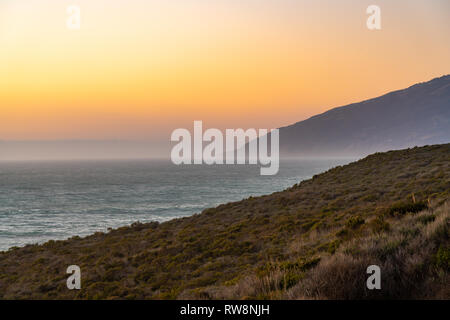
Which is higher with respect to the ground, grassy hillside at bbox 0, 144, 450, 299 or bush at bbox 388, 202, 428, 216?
bush at bbox 388, 202, 428, 216

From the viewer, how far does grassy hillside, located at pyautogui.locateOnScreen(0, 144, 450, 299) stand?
6109 millimetres

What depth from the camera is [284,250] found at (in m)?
13.1

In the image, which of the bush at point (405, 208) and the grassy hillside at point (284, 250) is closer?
the grassy hillside at point (284, 250)

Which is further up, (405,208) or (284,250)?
(405,208)

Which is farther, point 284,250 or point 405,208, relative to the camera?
point 284,250

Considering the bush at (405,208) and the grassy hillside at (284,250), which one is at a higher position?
the bush at (405,208)

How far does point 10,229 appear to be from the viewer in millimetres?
34000

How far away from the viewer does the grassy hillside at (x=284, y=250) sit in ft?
20.0

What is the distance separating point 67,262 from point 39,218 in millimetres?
27214

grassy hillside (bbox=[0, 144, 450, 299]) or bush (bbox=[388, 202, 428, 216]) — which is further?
bush (bbox=[388, 202, 428, 216])
